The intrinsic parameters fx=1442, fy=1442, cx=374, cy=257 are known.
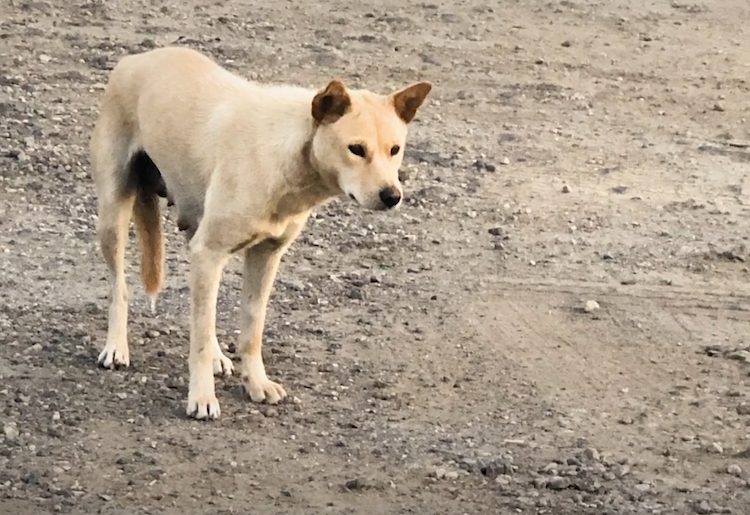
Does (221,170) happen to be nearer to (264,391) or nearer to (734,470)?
(264,391)

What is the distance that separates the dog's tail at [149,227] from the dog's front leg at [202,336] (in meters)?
0.63

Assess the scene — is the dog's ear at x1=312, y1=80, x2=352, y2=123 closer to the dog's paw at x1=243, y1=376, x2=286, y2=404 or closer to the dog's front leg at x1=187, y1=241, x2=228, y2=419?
the dog's front leg at x1=187, y1=241, x2=228, y2=419

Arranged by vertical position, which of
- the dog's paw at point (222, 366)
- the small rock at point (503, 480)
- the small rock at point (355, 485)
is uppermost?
the small rock at point (503, 480)

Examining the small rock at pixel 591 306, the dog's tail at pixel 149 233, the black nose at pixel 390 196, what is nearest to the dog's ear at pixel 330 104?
the black nose at pixel 390 196

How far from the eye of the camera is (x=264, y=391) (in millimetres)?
5980

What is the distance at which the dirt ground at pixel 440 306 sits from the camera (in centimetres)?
536

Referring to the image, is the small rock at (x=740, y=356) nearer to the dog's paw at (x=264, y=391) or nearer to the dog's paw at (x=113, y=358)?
the dog's paw at (x=264, y=391)

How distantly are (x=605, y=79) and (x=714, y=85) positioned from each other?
34.6 inches

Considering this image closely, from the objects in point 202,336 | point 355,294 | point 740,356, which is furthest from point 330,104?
point 740,356

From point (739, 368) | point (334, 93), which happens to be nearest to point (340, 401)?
point (334, 93)

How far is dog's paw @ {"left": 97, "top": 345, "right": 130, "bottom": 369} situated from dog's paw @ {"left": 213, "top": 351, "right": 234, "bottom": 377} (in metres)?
0.38

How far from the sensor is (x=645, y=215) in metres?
8.57

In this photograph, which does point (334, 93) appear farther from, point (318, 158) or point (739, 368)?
point (739, 368)

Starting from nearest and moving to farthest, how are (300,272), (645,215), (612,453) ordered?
(612,453), (300,272), (645,215)
